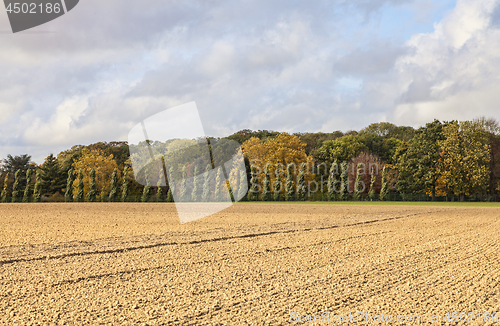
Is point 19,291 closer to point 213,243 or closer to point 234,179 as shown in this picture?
point 213,243

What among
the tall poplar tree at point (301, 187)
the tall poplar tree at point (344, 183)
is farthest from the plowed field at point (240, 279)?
the tall poplar tree at point (344, 183)

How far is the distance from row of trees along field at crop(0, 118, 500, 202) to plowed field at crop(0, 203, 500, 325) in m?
46.1

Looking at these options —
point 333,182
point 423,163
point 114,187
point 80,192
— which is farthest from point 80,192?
point 423,163

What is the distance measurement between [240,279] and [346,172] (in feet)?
187

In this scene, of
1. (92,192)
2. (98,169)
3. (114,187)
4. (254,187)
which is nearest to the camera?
(254,187)

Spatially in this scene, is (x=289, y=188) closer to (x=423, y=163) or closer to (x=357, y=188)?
(x=357, y=188)

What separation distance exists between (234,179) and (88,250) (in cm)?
5087

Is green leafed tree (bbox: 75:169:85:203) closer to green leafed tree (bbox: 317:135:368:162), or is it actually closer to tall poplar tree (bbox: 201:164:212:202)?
tall poplar tree (bbox: 201:164:212:202)

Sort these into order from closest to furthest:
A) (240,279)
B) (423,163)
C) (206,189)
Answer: (240,279)
(423,163)
(206,189)

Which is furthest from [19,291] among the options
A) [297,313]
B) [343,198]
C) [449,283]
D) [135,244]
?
[343,198]

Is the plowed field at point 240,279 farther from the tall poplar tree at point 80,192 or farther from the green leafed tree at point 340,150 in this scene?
the tall poplar tree at point 80,192

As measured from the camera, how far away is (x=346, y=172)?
64312mm

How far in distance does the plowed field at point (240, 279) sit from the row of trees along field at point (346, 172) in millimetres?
46097

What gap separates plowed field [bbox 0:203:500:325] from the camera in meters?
6.84
